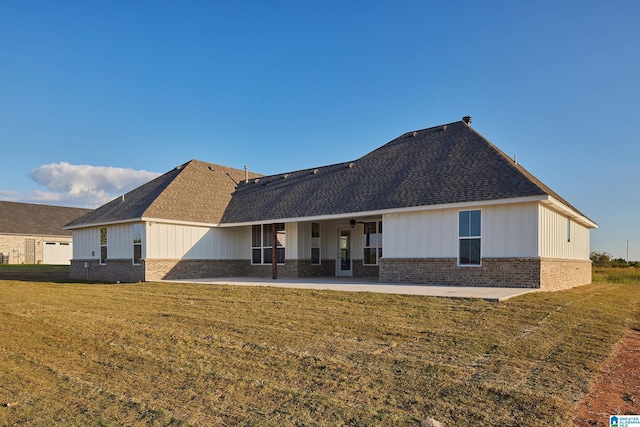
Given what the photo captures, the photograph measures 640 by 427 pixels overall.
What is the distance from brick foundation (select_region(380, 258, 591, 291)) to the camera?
1373 centimetres

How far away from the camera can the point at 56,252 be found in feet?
146

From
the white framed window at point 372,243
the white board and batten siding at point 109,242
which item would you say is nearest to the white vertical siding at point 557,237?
the white framed window at point 372,243

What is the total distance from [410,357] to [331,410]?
7.34 ft

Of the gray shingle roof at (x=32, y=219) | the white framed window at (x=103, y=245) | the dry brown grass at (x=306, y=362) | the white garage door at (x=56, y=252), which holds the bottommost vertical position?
the white garage door at (x=56, y=252)

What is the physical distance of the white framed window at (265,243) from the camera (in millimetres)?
21922

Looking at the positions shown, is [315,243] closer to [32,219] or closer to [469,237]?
[469,237]

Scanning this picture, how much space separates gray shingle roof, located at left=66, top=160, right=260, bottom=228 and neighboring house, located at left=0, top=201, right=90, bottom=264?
70.8 ft

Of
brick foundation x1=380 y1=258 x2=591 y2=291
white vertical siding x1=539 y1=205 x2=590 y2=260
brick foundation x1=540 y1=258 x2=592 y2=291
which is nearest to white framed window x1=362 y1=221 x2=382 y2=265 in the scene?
brick foundation x1=380 y1=258 x2=591 y2=291

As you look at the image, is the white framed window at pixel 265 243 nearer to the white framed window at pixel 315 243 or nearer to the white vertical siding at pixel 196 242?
the white vertical siding at pixel 196 242

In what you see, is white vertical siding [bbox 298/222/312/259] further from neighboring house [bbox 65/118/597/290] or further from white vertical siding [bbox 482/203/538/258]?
white vertical siding [bbox 482/203/538/258]

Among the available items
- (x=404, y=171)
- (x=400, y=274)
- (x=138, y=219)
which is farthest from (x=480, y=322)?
(x=138, y=219)

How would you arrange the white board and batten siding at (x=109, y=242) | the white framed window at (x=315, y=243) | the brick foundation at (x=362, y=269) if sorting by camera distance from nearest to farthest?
the brick foundation at (x=362, y=269) → the white board and batten siding at (x=109, y=242) → the white framed window at (x=315, y=243)

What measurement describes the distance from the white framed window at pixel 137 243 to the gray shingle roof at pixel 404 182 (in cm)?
431

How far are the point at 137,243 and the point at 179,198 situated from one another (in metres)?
3.02
